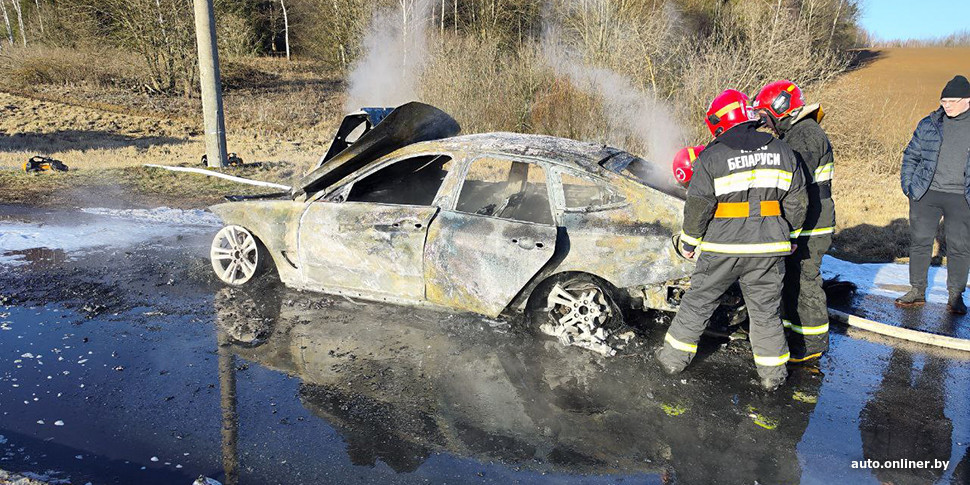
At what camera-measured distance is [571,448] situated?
348cm

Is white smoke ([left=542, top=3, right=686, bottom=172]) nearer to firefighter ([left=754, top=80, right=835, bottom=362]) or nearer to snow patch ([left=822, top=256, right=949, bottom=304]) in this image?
snow patch ([left=822, top=256, right=949, bottom=304])

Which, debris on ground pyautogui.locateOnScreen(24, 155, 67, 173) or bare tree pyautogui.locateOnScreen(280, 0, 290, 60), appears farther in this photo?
bare tree pyautogui.locateOnScreen(280, 0, 290, 60)

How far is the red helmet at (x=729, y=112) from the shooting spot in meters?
4.23

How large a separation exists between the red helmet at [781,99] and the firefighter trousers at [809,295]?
3.12 ft

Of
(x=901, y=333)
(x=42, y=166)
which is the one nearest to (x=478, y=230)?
(x=901, y=333)

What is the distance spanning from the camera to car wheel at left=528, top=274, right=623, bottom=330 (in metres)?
4.61

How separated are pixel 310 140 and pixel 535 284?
17.9 metres

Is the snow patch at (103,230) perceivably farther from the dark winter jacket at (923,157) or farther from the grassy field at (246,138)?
the dark winter jacket at (923,157)

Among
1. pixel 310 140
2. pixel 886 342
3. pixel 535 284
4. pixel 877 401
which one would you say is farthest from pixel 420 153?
pixel 310 140

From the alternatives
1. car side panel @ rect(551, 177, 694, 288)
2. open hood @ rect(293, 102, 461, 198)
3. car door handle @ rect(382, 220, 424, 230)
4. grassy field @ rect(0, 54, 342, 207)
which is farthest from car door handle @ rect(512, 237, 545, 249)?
grassy field @ rect(0, 54, 342, 207)

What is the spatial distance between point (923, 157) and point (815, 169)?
2156mm

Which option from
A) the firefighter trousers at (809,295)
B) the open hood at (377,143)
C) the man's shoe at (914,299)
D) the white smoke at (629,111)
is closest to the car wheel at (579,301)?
the firefighter trousers at (809,295)

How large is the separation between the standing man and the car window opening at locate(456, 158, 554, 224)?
3643mm

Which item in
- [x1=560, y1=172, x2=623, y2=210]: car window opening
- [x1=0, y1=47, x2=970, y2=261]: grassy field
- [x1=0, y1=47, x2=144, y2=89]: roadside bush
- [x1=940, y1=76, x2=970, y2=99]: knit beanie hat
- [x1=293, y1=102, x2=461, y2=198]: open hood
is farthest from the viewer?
[x1=0, y1=47, x2=144, y2=89]: roadside bush
